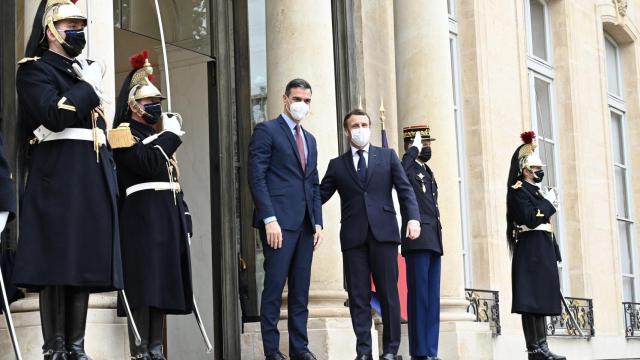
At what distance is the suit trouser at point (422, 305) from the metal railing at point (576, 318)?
18.4ft

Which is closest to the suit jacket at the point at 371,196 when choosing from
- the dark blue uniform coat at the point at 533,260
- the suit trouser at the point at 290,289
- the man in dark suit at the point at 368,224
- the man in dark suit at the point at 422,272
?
the man in dark suit at the point at 368,224

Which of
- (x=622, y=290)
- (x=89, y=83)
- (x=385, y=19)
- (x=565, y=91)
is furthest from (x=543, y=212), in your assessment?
(x=622, y=290)

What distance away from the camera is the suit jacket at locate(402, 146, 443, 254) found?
8.70m

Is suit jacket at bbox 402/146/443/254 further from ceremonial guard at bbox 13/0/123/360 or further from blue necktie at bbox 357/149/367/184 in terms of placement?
ceremonial guard at bbox 13/0/123/360

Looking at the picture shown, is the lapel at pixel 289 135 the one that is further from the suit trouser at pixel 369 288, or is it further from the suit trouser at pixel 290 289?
the suit trouser at pixel 369 288

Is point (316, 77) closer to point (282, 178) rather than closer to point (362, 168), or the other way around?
point (362, 168)

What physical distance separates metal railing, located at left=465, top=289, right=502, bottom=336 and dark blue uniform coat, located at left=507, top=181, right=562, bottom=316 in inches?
95.5

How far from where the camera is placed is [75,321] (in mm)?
5621

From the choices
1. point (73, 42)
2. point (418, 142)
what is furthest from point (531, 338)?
point (73, 42)

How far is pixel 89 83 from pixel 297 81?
2.08 meters

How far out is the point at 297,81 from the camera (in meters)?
7.59

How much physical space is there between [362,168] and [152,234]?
6.41 ft

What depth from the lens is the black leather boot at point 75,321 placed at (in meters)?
5.59

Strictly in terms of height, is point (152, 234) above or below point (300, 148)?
below
